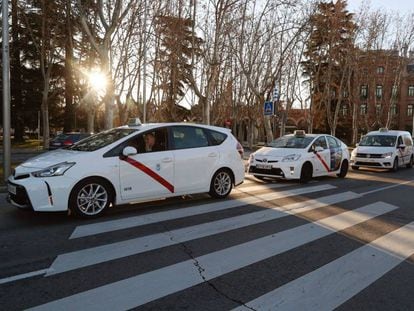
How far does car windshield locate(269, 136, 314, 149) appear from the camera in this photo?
12.7 m

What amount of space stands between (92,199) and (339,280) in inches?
165

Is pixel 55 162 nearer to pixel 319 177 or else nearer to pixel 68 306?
pixel 68 306

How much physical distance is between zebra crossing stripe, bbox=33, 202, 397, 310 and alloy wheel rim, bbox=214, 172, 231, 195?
103 inches

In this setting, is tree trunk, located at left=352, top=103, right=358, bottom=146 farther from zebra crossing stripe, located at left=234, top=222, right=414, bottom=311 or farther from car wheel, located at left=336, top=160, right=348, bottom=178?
zebra crossing stripe, located at left=234, top=222, right=414, bottom=311

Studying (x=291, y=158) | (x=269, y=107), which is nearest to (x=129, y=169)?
(x=291, y=158)

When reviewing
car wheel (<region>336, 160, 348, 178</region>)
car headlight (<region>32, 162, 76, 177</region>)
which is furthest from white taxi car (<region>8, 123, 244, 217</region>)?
car wheel (<region>336, 160, 348, 178</region>)

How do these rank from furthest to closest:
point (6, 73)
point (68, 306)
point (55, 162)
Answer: point (6, 73), point (55, 162), point (68, 306)

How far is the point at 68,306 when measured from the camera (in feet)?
11.8

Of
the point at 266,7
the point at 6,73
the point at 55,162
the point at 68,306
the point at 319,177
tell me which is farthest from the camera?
the point at 266,7

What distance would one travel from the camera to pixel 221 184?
352 inches

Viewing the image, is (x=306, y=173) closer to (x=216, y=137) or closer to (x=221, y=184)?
(x=221, y=184)

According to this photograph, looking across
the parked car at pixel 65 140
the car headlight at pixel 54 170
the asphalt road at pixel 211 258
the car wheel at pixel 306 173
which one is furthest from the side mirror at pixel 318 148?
the parked car at pixel 65 140

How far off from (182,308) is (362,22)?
123ft

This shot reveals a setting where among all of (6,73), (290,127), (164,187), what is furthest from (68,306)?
(290,127)
